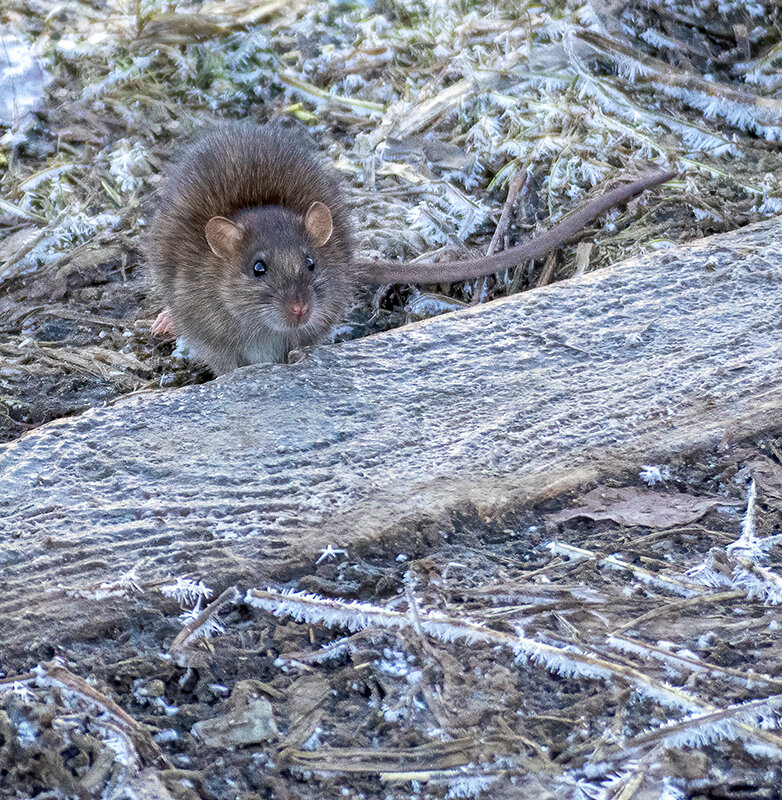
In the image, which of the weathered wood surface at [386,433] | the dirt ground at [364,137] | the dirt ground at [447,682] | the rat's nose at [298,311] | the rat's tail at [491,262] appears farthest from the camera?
the dirt ground at [364,137]

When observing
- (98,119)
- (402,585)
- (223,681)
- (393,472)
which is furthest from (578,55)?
(223,681)

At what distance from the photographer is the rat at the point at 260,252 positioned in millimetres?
3848

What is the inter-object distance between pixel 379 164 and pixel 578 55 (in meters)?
1.33

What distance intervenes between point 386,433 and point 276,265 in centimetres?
116

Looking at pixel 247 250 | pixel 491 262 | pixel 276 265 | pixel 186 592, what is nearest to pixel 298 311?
pixel 276 265

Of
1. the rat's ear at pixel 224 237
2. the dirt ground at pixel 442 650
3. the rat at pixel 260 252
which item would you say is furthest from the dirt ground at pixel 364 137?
the rat's ear at pixel 224 237

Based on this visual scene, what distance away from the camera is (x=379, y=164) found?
512 centimetres

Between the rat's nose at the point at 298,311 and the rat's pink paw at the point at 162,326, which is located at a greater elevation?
the rat's nose at the point at 298,311

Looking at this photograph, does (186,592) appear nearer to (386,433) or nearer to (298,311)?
(386,433)

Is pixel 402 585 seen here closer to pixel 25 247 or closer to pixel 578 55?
pixel 25 247

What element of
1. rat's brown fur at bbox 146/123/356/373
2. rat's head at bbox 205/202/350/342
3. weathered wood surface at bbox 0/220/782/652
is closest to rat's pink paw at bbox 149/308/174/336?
rat's brown fur at bbox 146/123/356/373

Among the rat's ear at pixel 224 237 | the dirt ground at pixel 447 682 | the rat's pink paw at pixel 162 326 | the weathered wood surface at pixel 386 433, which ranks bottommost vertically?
the rat's pink paw at pixel 162 326

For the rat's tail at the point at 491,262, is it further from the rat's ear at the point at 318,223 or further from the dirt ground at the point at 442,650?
the rat's ear at the point at 318,223

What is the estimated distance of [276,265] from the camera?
3.82m
